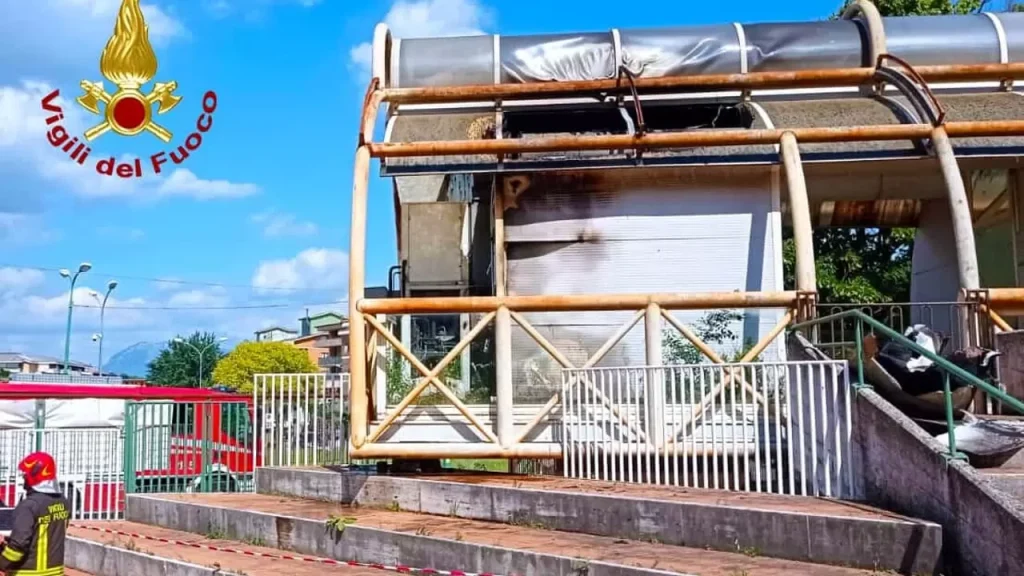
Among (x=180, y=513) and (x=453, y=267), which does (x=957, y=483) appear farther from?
(x=180, y=513)

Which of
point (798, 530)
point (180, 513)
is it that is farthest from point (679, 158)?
point (180, 513)

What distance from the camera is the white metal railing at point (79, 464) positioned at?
13.5 meters

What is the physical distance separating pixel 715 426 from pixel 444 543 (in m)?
2.70

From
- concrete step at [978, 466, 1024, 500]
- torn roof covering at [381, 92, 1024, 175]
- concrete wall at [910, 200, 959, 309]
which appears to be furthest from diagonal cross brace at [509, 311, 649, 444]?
concrete wall at [910, 200, 959, 309]

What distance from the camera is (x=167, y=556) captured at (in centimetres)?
898

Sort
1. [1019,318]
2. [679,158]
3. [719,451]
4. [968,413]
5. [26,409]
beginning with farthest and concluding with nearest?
[26,409], [679,158], [1019,318], [719,451], [968,413]

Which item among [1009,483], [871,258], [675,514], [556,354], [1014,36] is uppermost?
[1014,36]

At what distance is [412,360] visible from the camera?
375 inches

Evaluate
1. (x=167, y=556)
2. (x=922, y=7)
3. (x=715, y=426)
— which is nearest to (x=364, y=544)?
(x=167, y=556)

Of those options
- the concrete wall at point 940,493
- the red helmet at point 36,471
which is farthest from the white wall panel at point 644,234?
the red helmet at point 36,471

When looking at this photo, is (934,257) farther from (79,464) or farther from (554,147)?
(79,464)

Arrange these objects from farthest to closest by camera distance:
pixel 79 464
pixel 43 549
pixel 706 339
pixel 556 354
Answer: pixel 79 464, pixel 556 354, pixel 706 339, pixel 43 549

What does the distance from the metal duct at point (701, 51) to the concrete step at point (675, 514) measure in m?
5.80

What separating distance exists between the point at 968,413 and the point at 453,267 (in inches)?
266
